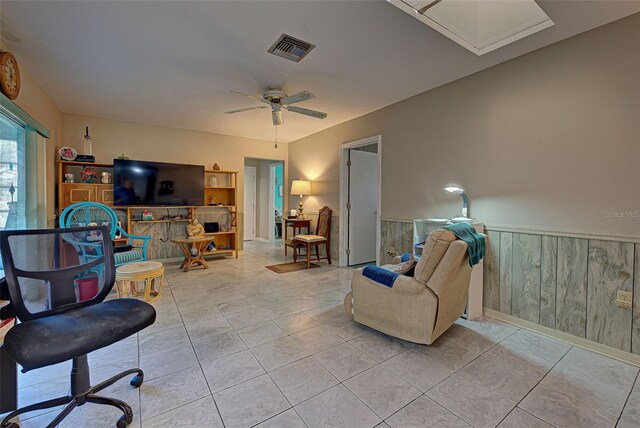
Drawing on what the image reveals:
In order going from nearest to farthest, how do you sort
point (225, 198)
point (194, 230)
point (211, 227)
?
point (194, 230), point (211, 227), point (225, 198)

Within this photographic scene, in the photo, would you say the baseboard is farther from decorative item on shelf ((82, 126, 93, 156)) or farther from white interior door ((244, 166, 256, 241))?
white interior door ((244, 166, 256, 241))

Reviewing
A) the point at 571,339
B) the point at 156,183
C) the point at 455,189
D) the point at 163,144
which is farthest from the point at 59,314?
the point at 163,144

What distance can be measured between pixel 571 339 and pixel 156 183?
18.1 ft

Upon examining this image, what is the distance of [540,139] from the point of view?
2.46 metres

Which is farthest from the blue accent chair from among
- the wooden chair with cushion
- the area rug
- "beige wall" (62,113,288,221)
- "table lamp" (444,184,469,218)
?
"table lamp" (444,184,469,218)

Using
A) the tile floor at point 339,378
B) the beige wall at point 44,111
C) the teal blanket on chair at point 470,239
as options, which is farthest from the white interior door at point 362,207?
the beige wall at point 44,111

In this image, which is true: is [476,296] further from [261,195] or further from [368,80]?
[261,195]

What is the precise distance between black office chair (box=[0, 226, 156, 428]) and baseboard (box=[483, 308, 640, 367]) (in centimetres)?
292

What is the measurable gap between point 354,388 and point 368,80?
9.35 feet

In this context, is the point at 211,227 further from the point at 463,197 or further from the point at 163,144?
the point at 463,197

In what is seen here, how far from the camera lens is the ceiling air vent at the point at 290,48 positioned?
230 cm

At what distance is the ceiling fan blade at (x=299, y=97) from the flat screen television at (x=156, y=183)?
2655mm

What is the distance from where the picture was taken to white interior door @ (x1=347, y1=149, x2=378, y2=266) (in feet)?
15.9

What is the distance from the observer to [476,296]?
108 inches
